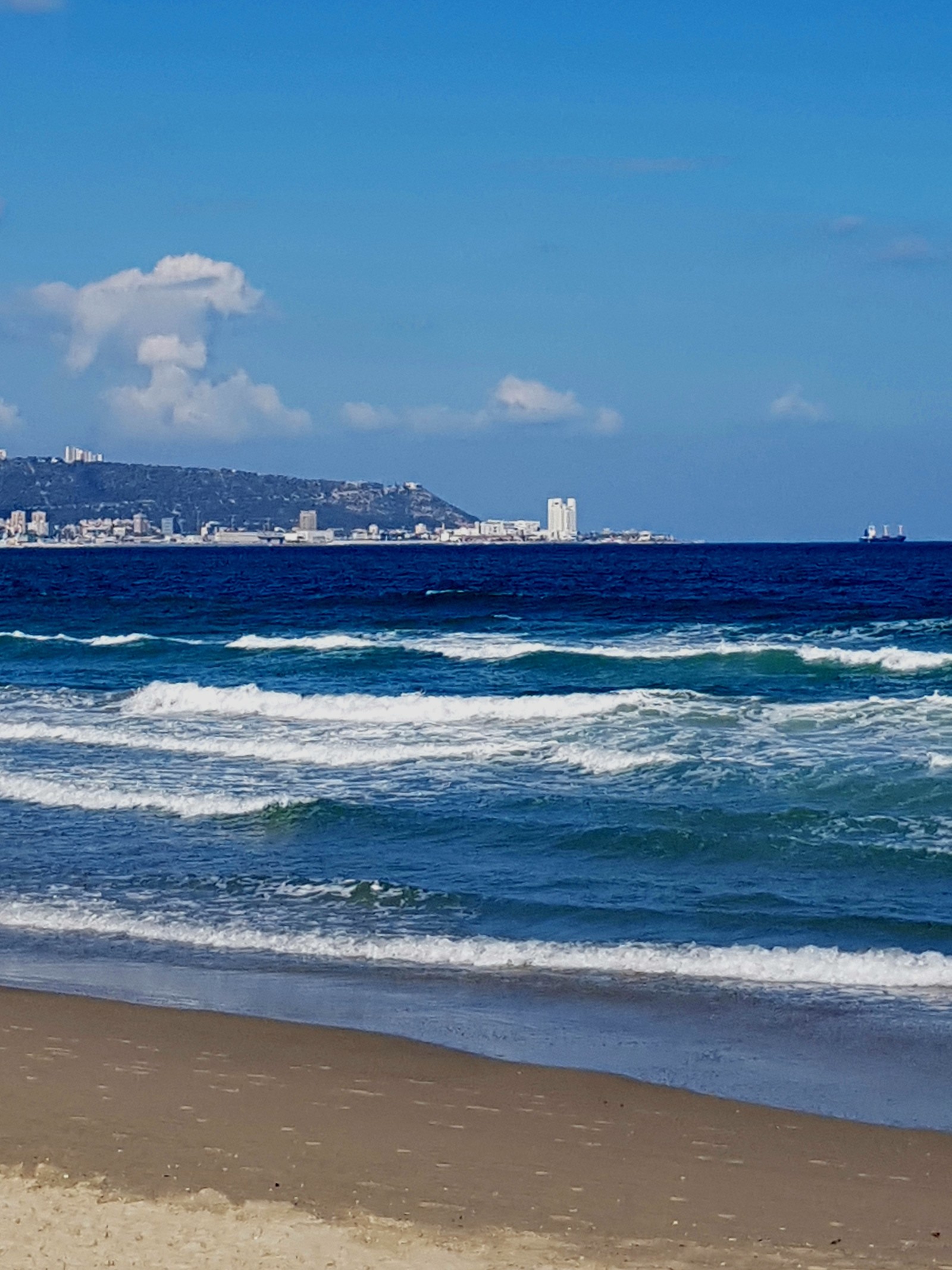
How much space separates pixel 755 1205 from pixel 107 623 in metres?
41.2

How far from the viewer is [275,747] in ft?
65.1

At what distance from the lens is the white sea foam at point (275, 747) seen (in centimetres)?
1878

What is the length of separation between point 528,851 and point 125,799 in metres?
5.16

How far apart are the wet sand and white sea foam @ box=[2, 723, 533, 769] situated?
34.7ft

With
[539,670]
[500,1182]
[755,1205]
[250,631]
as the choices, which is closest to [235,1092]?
[500,1182]

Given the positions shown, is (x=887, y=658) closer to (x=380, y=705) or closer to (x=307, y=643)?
(x=380, y=705)

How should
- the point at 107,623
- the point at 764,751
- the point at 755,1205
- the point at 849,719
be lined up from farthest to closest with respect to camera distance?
the point at 107,623 → the point at 849,719 → the point at 764,751 → the point at 755,1205

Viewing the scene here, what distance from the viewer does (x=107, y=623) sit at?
4491 centimetres

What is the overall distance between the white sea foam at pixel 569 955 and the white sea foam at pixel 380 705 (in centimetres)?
1133

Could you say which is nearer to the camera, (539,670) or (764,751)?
(764,751)

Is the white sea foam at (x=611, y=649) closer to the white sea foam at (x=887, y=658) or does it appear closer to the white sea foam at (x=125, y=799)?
the white sea foam at (x=887, y=658)

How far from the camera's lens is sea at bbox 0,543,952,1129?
28.7 feet

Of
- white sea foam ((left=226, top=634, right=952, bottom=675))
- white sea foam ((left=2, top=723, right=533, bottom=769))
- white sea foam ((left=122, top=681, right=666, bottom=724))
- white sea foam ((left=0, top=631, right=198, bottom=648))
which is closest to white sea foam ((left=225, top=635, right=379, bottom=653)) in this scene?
white sea foam ((left=226, top=634, right=952, bottom=675))

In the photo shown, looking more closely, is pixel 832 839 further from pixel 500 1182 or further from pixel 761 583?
pixel 761 583
